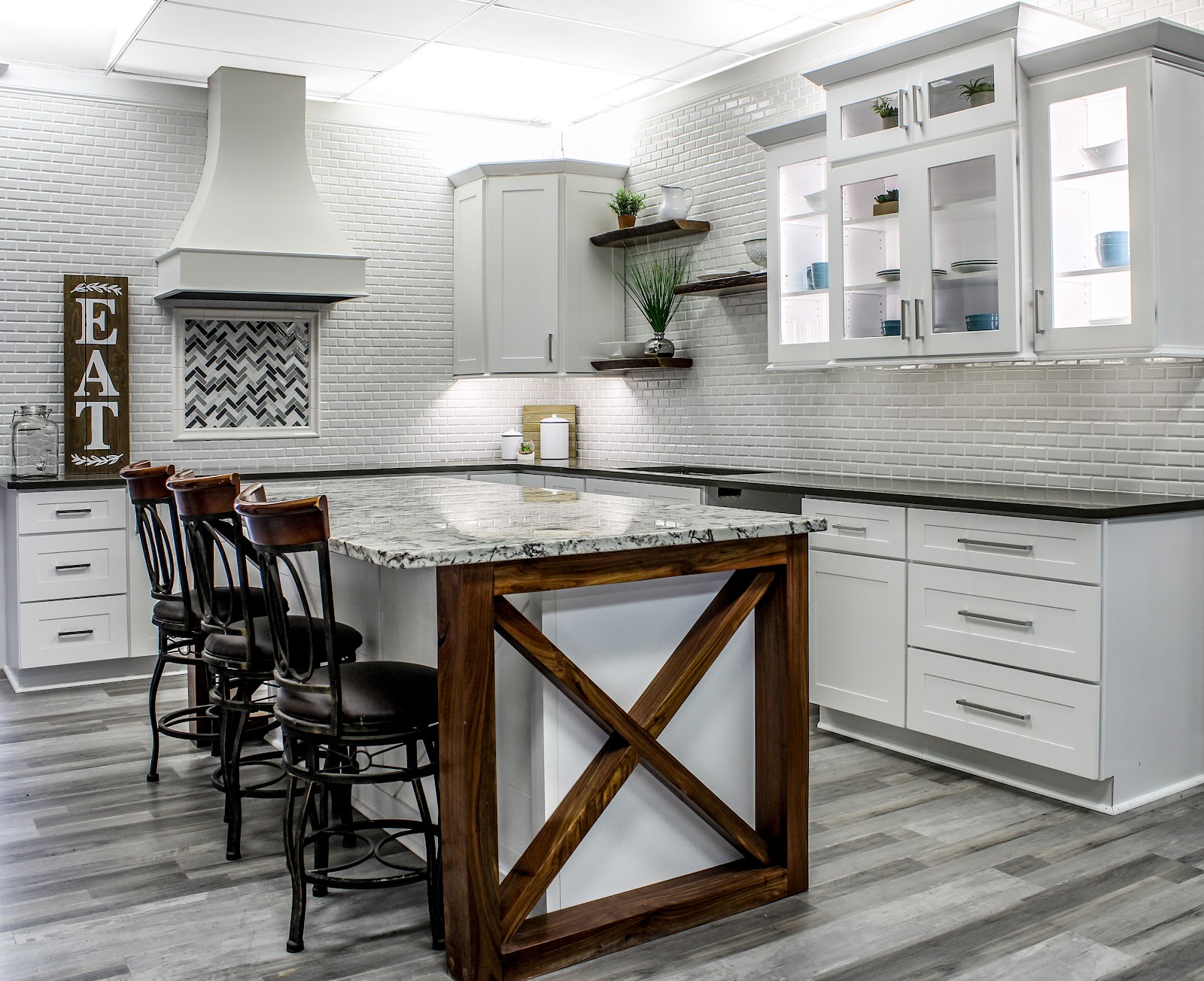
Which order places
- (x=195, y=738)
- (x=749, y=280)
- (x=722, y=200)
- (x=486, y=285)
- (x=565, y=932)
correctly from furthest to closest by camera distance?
(x=486, y=285), (x=722, y=200), (x=749, y=280), (x=195, y=738), (x=565, y=932)

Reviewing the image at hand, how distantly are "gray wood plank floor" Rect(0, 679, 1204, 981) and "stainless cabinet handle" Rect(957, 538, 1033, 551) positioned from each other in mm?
794

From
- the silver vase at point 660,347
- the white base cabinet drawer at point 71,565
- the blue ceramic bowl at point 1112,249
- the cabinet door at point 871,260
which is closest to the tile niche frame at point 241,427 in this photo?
the white base cabinet drawer at point 71,565

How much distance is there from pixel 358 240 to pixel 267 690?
3.34m

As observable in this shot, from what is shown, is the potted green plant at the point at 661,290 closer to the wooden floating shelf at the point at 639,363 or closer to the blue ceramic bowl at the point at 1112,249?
the wooden floating shelf at the point at 639,363

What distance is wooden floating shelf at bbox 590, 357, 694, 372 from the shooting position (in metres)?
6.13

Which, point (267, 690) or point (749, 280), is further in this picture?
point (749, 280)

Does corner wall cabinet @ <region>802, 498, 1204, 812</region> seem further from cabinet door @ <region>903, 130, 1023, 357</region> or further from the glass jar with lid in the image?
the glass jar with lid

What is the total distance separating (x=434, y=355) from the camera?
23.0 feet

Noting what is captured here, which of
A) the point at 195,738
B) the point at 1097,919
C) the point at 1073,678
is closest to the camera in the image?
the point at 1097,919

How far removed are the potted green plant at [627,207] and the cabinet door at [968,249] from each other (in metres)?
2.46

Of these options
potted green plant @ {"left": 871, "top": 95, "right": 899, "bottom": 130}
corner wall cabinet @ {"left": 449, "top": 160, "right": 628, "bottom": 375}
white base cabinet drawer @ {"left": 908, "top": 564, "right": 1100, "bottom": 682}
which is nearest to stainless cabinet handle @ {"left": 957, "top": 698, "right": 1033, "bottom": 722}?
white base cabinet drawer @ {"left": 908, "top": 564, "right": 1100, "bottom": 682}

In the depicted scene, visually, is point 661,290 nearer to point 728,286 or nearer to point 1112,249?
point 728,286

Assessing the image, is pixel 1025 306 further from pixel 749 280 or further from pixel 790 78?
pixel 790 78

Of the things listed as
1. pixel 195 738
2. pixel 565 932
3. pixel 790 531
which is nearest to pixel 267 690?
pixel 195 738
